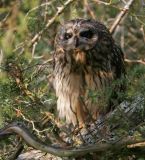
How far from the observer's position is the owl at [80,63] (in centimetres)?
459

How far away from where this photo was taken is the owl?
4.59 m

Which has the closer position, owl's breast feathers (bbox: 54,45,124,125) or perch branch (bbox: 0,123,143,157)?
perch branch (bbox: 0,123,143,157)

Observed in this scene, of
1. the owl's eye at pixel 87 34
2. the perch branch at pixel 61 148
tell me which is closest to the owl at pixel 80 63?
the owl's eye at pixel 87 34

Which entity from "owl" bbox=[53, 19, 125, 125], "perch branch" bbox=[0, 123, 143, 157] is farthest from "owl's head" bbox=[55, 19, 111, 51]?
"perch branch" bbox=[0, 123, 143, 157]

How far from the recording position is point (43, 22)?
455 centimetres

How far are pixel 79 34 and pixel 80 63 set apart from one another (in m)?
0.21

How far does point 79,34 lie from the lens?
181 inches

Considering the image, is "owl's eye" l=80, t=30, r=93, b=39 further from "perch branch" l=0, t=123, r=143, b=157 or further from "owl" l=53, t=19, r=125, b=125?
"perch branch" l=0, t=123, r=143, b=157

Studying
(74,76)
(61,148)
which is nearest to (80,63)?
(74,76)

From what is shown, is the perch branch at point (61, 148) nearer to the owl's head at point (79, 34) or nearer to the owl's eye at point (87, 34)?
the owl's head at point (79, 34)

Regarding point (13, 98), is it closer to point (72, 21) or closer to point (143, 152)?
point (143, 152)

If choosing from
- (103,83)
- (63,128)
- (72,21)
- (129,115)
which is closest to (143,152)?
(129,115)

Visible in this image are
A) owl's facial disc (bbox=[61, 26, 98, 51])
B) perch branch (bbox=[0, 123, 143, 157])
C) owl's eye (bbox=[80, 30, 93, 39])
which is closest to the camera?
perch branch (bbox=[0, 123, 143, 157])

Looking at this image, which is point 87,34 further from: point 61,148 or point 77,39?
point 61,148
